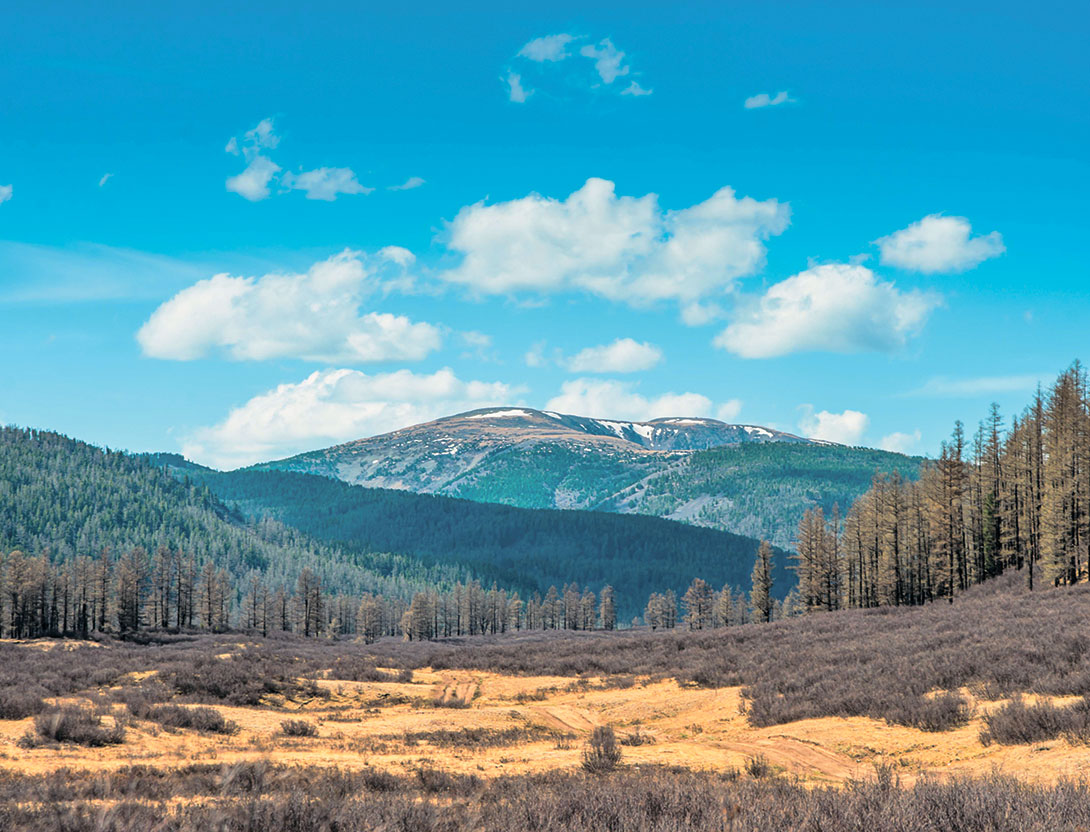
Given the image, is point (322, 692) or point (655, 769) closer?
point (655, 769)

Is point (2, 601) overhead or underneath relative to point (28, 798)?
underneath

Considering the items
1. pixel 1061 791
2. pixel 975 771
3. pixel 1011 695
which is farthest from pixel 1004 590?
pixel 1061 791

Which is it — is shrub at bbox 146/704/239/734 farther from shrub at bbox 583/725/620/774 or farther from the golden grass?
shrub at bbox 583/725/620/774

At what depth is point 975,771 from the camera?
Result: 11.4 metres

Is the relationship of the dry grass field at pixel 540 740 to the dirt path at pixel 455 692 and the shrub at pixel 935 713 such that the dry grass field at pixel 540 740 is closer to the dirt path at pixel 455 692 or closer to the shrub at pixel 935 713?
the shrub at pixel 935 713

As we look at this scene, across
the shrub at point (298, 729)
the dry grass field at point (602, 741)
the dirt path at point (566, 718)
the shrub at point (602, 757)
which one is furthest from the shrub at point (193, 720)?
the shrub at point (602, 757)

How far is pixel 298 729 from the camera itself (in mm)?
19406

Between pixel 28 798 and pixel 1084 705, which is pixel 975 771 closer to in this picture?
pixel 1084 705

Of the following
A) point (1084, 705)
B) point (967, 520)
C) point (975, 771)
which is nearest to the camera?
point (975, 771)

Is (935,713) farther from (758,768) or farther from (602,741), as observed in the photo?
(602,741)

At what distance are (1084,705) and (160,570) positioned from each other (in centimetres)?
11106

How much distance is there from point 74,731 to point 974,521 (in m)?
73.1

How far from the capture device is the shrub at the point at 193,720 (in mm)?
18830

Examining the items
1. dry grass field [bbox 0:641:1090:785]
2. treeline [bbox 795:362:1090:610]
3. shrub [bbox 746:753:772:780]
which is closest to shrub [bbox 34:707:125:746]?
dry grass field [bbox 0:641:1090:785]
